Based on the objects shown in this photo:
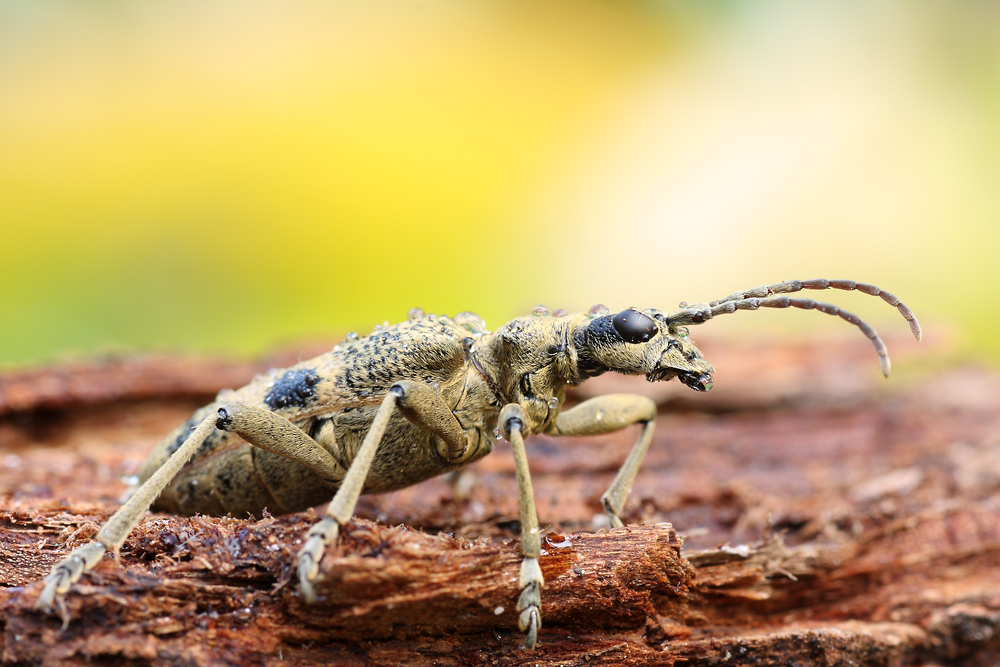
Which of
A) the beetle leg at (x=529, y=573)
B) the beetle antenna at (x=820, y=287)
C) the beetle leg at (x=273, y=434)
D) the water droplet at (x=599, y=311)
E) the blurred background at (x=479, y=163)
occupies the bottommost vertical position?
the beetle leg at (x=529, y=573)

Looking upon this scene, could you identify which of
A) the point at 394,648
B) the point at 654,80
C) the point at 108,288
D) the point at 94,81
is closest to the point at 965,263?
the point at 654,80

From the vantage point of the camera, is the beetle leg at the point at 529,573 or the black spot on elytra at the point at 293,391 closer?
the beetle leg at the point at 529,573

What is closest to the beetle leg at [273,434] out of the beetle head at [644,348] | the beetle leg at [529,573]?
the beetle leg at [529,573]

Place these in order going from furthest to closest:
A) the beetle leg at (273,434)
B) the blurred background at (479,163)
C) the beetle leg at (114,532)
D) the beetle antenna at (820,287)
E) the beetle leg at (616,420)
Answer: the blurred background at (479,163) → the beetle leg at (616,420) → the beetle antenna at (820,287) → the beetle leg at (273,434) → the beetle leg at (114,532)

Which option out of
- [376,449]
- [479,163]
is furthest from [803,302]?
[479,163]

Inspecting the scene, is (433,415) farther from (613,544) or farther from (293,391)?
(613,544)

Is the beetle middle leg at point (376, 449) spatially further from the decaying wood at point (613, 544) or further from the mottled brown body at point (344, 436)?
the mottled brown body at point (344, 436)
